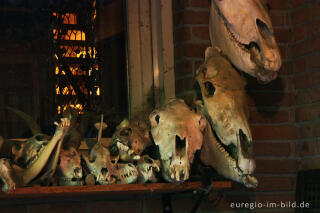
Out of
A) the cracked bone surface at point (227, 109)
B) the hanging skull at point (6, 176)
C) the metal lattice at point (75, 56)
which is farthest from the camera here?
the metal lattice at point (75, 56)

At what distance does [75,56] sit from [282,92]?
90cm

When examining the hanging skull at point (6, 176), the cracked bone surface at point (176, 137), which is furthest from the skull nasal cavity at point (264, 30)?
the hanging skull at point (6, 176)

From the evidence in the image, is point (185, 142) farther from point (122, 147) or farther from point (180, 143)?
point (122, 147)

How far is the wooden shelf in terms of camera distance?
2354mm

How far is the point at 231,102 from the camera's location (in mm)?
2633

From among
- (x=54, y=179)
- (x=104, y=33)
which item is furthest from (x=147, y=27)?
(x=54, y=179)

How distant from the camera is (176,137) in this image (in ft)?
8.11

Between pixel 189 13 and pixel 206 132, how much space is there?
0.59 m

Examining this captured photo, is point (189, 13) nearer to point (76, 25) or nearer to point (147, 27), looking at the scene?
point (147, 27)

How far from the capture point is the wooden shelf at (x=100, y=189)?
2.35m

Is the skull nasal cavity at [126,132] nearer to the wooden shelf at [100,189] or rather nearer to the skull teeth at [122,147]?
the skull teeth at [122,147]

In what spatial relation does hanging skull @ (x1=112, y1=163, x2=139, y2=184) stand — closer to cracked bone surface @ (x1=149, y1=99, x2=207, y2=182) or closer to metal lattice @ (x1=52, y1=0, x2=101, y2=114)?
cracked bone surface @ (x1=149, y1=99, x2=207, y2=182)

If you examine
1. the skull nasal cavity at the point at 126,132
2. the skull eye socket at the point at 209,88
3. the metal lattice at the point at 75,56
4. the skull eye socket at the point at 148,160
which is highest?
the metal lattice at the point at 75,56

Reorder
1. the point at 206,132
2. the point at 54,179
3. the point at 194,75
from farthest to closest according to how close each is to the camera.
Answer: the point at 194,75, the point at 206,132, the point at 54,179
